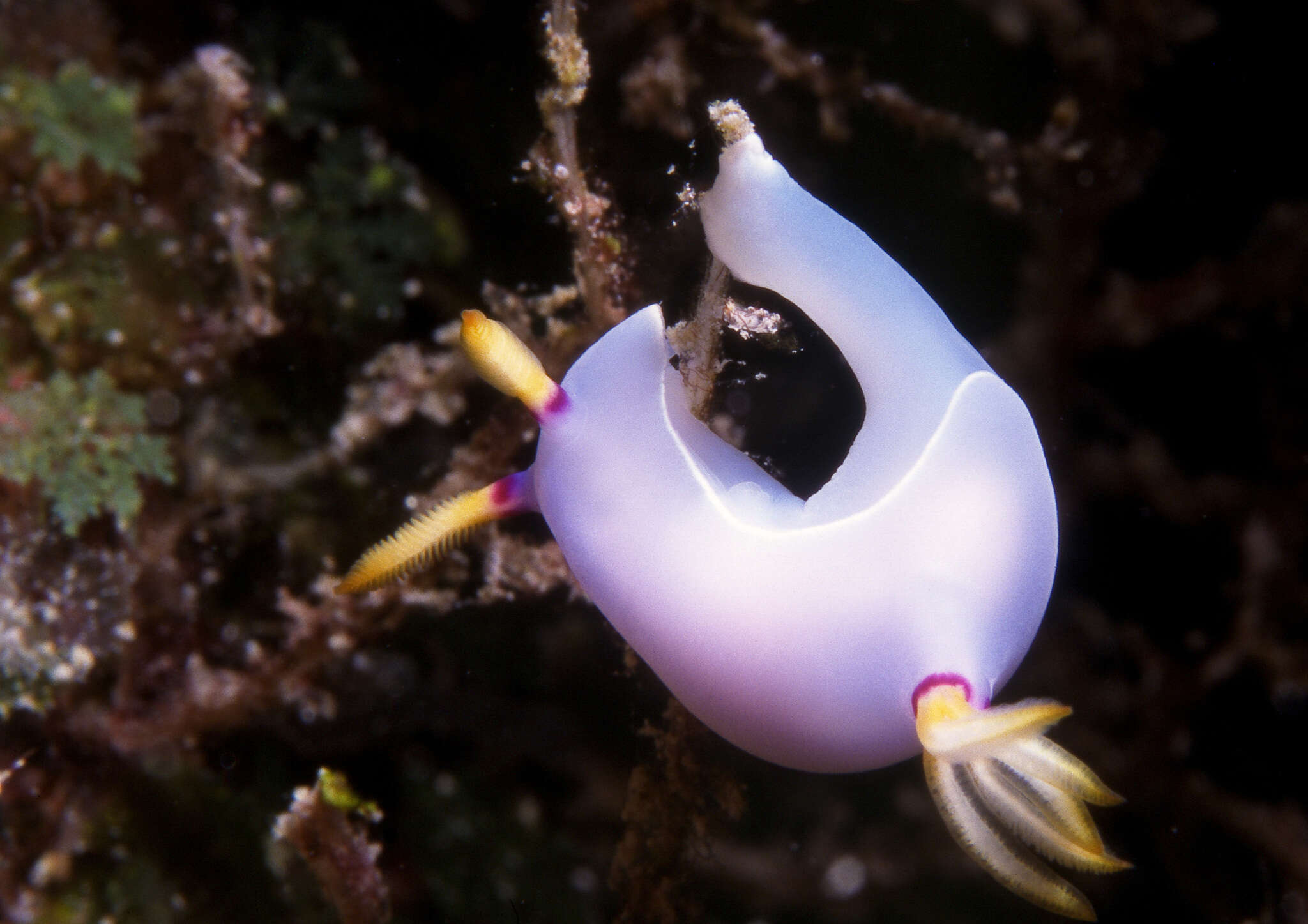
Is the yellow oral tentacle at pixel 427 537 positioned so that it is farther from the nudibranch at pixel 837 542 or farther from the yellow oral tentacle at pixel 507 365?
the yellow oral tentacle at pixel 507 365

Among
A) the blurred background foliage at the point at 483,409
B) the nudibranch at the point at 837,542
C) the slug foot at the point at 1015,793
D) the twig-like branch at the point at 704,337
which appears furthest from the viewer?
the blurred background foliage at the point at 483,409

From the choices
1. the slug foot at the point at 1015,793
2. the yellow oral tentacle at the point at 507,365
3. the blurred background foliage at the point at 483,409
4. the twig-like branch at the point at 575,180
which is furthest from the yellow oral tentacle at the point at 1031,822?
the twig-like branch at the point at 575,180

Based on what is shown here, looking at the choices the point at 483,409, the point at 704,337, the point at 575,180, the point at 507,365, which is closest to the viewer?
the point at 507,365

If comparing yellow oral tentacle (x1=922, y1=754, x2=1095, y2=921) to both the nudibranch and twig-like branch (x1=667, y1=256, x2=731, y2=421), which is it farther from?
twig-like branch (x1=667, y1=256, x2=731, y2=421)

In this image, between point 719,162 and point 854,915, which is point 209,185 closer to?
point 719,162

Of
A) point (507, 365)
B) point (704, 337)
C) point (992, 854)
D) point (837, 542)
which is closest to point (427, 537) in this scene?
point (507, 365)

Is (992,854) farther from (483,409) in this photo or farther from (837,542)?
(483,409)
